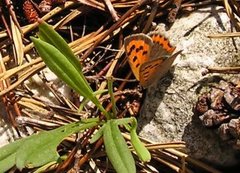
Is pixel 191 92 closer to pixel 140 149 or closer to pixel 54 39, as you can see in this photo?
pixel 140 149

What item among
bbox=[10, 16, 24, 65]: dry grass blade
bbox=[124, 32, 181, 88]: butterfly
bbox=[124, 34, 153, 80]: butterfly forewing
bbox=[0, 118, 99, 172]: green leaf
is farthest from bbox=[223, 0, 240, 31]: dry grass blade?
bbox=[10, 16, 24, 65]: dry grass blade

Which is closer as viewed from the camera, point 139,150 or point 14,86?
point 139,150

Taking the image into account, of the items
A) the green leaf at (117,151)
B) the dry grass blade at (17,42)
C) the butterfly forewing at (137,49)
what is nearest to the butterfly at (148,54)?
the butterfly forewing at (137,49)

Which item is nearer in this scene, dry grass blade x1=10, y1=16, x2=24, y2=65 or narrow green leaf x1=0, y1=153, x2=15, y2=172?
narrow green leaf x1=0, y1=153, x2=15, y2=172

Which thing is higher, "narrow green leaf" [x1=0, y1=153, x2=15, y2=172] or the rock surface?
"narrow green leaf" [x1=0, y1=153, x2=15, y2=172]

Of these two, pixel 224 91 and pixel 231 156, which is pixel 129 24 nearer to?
pixel 224 91

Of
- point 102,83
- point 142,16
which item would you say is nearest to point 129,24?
point 142,16

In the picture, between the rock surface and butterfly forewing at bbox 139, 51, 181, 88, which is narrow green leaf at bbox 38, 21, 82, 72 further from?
the rock surface
